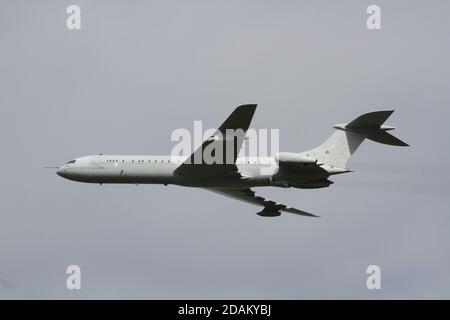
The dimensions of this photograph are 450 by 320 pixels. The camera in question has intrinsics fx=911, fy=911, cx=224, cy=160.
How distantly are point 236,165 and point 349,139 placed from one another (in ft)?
29.6

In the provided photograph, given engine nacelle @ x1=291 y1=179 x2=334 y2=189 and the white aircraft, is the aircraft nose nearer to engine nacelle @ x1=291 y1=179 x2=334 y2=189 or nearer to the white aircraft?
the white aircraft

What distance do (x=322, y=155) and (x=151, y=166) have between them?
13.3 metres

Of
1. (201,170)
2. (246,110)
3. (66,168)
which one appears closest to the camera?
(246,110)

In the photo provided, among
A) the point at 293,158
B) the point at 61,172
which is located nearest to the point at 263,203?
the point at 293,158

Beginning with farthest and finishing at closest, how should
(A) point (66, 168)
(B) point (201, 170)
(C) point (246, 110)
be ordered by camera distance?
(A) point (66, 168), (B) point (201, 170), (C) point (246, 110)

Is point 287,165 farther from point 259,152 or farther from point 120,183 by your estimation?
point 120,183

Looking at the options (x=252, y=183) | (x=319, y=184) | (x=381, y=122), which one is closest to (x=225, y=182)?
(x=252, y=183)

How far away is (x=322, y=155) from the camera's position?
7050 cm

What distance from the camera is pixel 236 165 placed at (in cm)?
6919

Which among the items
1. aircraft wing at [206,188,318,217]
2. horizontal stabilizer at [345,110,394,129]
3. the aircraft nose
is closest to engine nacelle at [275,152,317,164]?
horizontal stabilizer at [345,110,394,129]

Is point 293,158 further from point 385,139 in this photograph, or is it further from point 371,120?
point 385,139

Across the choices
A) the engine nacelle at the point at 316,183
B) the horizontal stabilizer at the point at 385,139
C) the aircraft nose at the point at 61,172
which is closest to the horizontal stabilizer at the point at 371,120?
the horizontal stabilizer at the point at 385,139

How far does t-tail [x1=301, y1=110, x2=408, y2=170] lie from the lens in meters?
67.6

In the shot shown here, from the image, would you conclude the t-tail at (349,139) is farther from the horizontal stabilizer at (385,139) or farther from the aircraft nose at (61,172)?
the aircraft nose at (61,172)
